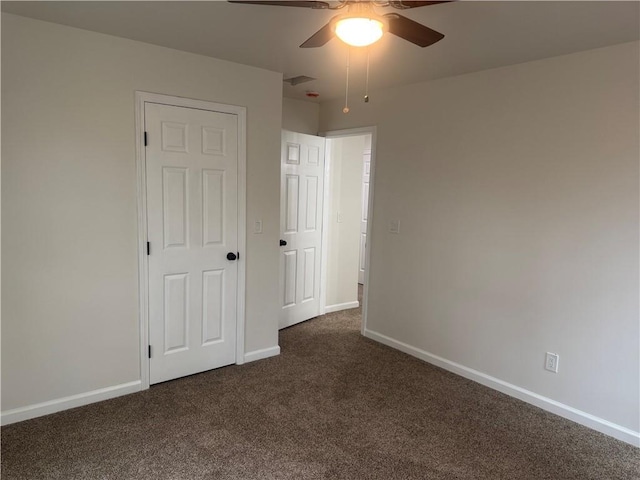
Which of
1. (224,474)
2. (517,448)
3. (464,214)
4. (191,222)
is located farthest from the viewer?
(464,214)

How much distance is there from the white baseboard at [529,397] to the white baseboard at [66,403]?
2.29 meters

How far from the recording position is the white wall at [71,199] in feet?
8.04

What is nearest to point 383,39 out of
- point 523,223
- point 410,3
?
point 410,3

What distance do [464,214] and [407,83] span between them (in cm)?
126

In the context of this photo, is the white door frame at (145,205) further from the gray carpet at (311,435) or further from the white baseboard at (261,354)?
the gray carpet at (311,435)

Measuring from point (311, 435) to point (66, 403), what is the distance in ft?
5.32

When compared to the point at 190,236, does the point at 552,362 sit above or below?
below

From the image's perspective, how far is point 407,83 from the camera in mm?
3645

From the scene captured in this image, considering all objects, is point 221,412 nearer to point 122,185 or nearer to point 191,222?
point 191,222

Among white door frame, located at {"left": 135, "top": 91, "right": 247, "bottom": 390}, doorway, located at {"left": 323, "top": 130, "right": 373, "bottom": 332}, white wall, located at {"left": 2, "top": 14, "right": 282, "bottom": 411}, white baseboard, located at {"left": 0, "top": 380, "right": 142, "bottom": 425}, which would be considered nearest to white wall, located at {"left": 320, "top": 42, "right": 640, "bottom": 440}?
doorway, located at {"left": 323, "top": 130, "right": 373, "bottom": 332}

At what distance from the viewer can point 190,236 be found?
314cm

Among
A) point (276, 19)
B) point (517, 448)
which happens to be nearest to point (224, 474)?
point (517, 448)

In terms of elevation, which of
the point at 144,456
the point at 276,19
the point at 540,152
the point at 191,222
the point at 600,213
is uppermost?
the point at 276,19

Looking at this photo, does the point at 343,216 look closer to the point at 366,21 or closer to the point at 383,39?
the point at 383,39
